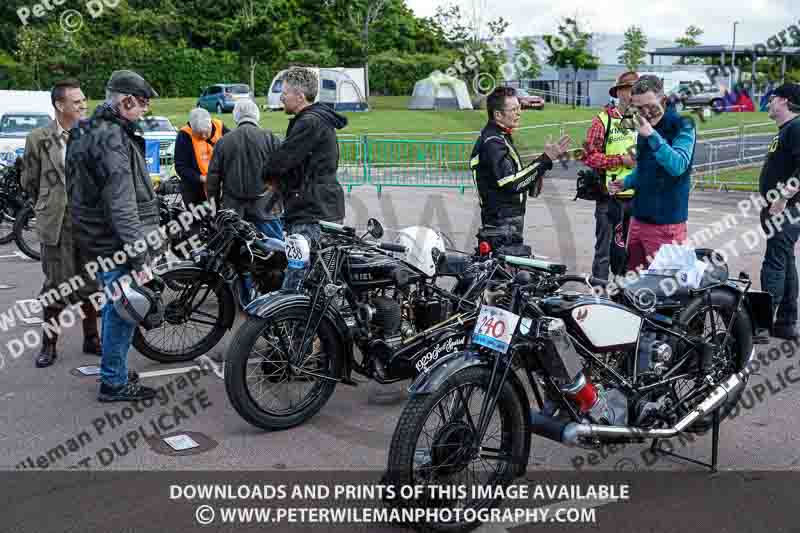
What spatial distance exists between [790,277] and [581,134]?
22.6m

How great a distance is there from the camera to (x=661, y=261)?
14.4ft

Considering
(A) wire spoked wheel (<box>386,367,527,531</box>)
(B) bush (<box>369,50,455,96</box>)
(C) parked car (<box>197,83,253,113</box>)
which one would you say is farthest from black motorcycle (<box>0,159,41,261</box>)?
(B) bush (<box>369,50,455,96</box>)

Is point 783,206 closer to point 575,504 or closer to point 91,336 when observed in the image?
point 575,504

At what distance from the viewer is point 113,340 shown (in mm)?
5340

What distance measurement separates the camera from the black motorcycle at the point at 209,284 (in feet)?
19.3

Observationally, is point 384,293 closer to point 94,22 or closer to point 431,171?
point 431,171

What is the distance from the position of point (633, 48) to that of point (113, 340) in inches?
2178

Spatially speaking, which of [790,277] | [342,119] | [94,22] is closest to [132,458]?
[342,119]

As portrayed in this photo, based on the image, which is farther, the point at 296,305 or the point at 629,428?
the point at 296,305

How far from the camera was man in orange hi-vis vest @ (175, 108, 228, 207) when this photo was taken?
8320 mm

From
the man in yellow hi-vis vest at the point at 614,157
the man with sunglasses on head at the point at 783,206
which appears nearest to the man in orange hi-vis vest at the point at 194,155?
the man in yellow hi-vis vest at the point at 614,157

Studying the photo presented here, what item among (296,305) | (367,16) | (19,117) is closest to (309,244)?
(296,305)

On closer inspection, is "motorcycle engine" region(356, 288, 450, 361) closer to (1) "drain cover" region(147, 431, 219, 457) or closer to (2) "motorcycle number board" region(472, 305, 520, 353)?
(1) "drain cover" region(147, 431, 219, 457)

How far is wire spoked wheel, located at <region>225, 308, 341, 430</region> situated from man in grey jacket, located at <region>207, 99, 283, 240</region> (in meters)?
2.45
